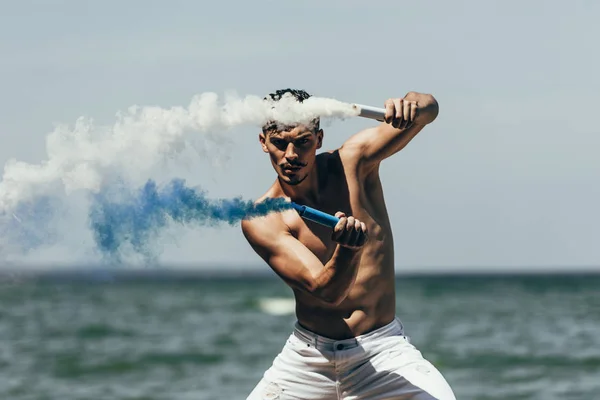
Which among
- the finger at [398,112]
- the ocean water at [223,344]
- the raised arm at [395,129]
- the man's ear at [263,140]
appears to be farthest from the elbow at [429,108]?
the ocean water at [223,344]

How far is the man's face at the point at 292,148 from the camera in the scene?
270 inches

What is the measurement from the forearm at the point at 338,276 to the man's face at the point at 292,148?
1.93 ft

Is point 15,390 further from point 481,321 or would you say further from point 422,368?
point 481,321

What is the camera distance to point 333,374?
7523mm

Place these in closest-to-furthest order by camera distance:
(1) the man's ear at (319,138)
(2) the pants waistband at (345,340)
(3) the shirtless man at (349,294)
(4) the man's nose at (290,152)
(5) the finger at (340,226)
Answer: (5) the finger at (340,226) → (4) the man's nose at (290,152) → (1) the man's ear at (319,138) → (3) the shirtless man at (349,294) → (2) the pants waistband at (345,340)

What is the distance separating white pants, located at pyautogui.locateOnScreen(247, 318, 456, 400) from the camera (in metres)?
7.34

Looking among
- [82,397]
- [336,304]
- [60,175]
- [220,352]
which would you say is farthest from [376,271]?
[220,352]

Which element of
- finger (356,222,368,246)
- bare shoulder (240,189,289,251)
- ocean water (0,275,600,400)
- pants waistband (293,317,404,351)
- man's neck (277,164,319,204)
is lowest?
pants waistband (293,317,404,351)

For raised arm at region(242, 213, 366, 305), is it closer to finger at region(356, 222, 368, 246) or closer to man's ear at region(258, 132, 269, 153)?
finger at region(356, 222, 368, 246)

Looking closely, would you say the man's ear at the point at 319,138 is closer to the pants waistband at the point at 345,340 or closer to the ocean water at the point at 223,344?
the pants waistband at the point at 345,340

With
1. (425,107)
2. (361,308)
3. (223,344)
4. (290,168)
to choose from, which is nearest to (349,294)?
(361,308)

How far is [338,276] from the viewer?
22.1 feet

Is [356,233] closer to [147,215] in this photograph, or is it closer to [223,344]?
[147,215]

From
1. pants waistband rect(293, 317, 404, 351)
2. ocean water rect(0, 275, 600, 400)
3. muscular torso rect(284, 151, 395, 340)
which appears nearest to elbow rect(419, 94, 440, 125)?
muscular torso rect(284, 151, 395, 340)
